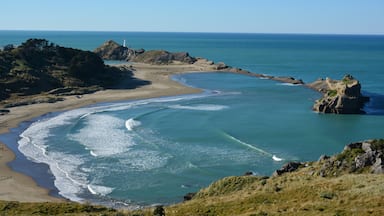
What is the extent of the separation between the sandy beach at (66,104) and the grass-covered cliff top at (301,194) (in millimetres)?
8596

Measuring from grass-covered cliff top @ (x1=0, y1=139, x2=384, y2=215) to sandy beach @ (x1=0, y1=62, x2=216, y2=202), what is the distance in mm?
8596

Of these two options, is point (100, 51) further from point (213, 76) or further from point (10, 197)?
point (10, 197)

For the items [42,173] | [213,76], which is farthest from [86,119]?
[213,76]

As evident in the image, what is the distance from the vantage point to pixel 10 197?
118 ft

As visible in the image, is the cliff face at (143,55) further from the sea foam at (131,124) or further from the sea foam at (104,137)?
the sea foam at (131,124)

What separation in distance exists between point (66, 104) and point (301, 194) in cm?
5966

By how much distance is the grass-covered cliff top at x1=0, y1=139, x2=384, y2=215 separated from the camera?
2193 cm

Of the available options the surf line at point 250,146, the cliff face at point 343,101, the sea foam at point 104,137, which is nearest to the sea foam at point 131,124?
the sea foam at point 104,137

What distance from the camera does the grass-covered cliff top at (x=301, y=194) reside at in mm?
21927

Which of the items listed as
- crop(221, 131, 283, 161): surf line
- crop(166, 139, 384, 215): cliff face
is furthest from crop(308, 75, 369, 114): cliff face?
crop(166, 139, 384, 215): cliff face

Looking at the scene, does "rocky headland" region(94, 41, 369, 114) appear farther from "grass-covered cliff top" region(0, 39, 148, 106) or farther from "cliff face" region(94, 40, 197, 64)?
"grass-covered cliff top" region(0, 39, 148, 106)

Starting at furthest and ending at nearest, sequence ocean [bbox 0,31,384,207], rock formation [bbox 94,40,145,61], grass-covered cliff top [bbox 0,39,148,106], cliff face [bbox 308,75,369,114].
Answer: rock formation [bbox 94,40,145,61] < grass-covered cliff top [bbox 0,39,148,106] < cliff face [bbox 308,75,369,114] < ocean [bbox 0,31,384,207]

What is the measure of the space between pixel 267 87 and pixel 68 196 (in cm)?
7076

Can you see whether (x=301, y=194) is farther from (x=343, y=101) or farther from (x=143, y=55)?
(x=143, y=55)
